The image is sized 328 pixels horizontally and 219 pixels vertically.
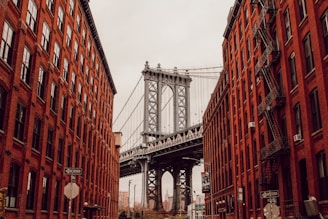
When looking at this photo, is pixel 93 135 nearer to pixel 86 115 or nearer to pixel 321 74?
pixel 86 115

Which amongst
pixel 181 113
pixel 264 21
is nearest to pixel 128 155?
pixel 181 113

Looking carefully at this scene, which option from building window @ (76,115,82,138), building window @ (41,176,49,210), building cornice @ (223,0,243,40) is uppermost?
building cornice @ (223,0,243,40)

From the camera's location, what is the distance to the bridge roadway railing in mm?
88375

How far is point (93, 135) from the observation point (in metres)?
48.9

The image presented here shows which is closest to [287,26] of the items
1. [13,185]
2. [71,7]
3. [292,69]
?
[292,69]

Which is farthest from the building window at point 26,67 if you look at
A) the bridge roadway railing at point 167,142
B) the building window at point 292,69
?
the bridge roadway railing at point 167,142

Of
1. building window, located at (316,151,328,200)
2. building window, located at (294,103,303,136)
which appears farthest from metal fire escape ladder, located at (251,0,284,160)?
building window, located at (316,151,328,200)

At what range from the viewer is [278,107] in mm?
28078

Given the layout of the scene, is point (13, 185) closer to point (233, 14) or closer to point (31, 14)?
point (31, 14)

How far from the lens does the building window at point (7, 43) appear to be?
20.8 m

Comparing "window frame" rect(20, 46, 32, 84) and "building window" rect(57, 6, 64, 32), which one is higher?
"building window" rect(57, 6, 64, 32)

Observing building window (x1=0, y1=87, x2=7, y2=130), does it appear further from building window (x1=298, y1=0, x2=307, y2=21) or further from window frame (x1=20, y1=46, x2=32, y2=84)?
building window (x1=298, y1=0, x2=307, y2=21)

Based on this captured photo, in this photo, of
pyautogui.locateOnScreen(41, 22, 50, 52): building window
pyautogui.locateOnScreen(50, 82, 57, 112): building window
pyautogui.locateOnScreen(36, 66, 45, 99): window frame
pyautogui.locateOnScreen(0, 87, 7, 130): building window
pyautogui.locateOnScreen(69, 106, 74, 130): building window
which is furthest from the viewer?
pyautogui.locateOnScreen(69, 106, 74, 130): building window

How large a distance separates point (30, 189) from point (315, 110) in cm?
1896
